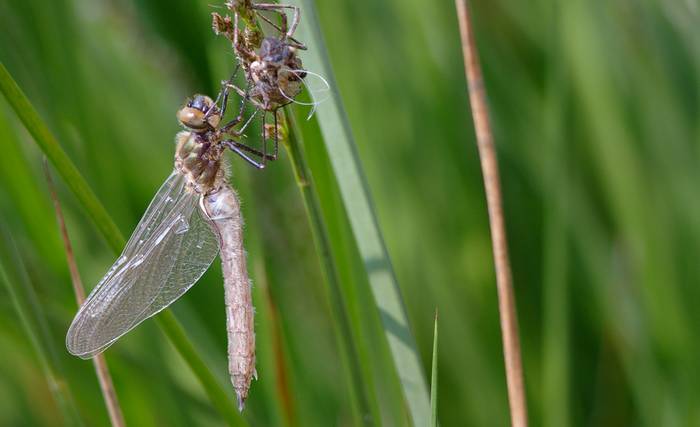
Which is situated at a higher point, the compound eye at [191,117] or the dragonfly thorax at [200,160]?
the compound eye at [191,117]

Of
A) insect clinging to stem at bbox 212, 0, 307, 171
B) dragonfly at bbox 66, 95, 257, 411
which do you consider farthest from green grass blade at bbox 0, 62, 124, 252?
dragonfly at bbox 66, 95, 257, 411

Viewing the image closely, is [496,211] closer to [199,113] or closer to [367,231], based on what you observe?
[367,231]

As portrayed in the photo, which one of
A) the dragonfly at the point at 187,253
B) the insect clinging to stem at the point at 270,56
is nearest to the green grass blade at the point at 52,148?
the insect clinging to stem at the point at 270,56

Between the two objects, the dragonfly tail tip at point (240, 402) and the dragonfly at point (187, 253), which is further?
the dragonfly at point (187, 253)

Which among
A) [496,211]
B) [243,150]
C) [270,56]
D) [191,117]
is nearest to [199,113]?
[191,117]

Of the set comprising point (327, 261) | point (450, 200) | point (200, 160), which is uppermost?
point (200, 160)

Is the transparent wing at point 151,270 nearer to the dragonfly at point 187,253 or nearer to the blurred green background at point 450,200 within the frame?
the dragonfly at point 187,253

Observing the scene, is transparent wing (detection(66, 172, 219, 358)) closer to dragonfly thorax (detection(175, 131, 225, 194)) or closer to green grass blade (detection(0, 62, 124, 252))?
dragonfly thorax (detection(175, 131, 225, 194))
